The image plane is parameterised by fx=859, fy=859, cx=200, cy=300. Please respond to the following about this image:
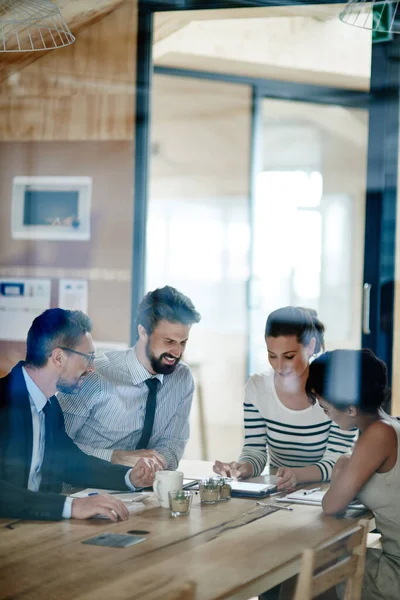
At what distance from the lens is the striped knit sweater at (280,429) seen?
2379mm

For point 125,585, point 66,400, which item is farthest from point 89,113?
point 125,585

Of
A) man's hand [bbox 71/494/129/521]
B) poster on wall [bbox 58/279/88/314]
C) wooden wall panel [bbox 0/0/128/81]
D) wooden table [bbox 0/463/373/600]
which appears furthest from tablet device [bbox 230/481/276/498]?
wooden wall panel [bbox 0/0/128/81]

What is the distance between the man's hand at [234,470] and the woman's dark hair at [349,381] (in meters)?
0.31

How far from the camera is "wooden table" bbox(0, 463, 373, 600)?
4.21ft

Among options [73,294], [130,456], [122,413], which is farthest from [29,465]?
[73,294]

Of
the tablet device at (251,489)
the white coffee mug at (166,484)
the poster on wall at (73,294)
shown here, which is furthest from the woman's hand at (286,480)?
the poster on wall at (73,294)

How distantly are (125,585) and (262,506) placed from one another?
2.13 feet

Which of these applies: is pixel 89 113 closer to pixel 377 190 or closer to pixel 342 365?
pixel 377 190

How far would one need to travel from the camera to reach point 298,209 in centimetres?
496

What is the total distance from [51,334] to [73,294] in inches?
57.4

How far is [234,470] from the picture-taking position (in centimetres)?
219

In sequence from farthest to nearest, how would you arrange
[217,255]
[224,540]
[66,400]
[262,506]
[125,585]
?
[217,255]
[66,400]
[262,506]
[224,540]
[125,585]

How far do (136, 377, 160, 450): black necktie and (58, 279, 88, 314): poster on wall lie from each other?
1090 millimetres

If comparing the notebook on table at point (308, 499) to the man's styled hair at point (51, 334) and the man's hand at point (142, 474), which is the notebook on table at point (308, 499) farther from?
the man's styled hair at point (51, 334)
